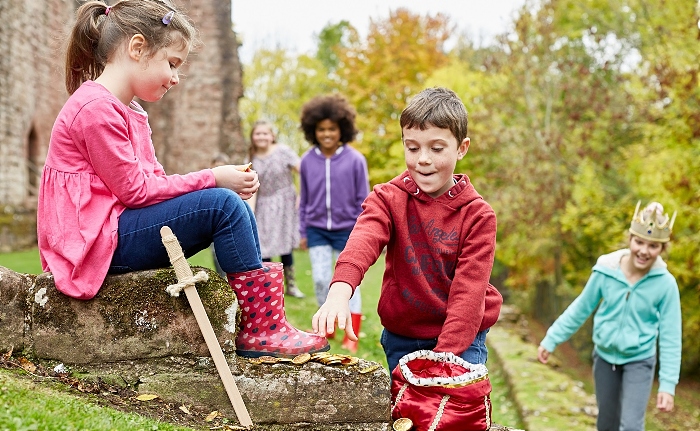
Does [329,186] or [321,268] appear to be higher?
[329,186]

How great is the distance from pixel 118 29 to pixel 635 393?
12.7 feet

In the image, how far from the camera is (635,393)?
473cm

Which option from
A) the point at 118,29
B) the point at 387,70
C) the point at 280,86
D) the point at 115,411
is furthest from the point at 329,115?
the point at 280,86

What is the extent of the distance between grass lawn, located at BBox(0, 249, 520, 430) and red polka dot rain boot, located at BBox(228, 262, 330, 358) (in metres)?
0.62

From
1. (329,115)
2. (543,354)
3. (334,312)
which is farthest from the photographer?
(329,115)

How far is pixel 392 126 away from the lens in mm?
25438

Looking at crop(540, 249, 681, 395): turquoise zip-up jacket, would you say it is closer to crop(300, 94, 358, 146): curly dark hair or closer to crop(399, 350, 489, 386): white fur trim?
crop(399, 350, 489, 386): white fur trim

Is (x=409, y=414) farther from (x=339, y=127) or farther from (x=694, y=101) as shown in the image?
(x=694, y=101)

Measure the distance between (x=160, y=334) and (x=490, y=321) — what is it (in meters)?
1.39

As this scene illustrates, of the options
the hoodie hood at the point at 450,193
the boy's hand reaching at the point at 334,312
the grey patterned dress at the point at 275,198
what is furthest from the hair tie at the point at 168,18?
the grey patterned dress at the point at 275,198

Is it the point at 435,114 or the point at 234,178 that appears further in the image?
the point at 234,178

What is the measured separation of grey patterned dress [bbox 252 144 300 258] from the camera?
7.69m

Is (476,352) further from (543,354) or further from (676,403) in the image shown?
(676,403)

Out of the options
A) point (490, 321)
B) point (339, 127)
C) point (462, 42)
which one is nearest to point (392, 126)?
point (462, 42)
